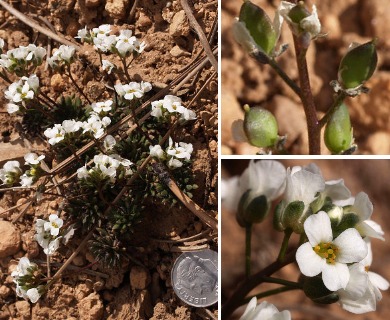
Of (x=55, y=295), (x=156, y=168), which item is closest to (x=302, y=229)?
(x=156, y=168)

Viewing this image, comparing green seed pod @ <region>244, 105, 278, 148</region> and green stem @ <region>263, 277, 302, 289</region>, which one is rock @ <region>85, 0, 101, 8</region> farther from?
green stem @ <region>263, 277, 302, 289</region>

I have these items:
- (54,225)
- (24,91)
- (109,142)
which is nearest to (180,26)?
(109,142)

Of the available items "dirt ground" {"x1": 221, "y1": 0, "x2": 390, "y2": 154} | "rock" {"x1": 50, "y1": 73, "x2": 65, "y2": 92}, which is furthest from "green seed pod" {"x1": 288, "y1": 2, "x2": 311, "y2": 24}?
"rock" {"x1": 50, "y1": 73, "x2": 65, "y2": 92}

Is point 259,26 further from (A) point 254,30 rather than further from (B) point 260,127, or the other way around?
(B) point 260,127

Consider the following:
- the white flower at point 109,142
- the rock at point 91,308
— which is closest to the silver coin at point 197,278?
the rock at point 91,308

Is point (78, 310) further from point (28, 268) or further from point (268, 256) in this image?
point (268, 256)

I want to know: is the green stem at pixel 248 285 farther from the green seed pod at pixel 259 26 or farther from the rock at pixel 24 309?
the rock at pixel 24 309

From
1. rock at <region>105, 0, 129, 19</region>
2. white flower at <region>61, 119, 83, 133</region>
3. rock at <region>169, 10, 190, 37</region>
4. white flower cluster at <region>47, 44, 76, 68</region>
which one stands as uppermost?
rock at <region>105, 0, 129, 19</region>
